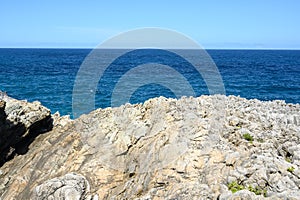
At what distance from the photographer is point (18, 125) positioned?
59.1ft

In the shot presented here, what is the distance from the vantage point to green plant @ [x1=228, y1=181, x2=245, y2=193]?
1034cm

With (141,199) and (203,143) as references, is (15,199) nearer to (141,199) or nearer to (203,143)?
(141,199)

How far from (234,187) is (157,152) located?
415cm

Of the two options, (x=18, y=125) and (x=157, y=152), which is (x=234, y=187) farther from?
(x=18, y=125)

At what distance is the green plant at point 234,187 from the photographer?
1034 centimetres

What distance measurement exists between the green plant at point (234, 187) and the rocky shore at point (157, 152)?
0.10ft

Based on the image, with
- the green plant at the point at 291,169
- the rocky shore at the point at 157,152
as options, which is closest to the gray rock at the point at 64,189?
the rocky shore at the point at 157,152

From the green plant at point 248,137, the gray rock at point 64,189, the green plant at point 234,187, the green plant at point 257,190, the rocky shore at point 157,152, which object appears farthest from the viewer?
the green plant at point 248,137

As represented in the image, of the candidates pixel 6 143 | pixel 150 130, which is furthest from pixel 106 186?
pixel 6 143

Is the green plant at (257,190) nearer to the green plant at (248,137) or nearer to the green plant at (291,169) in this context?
the green plant at (291,169)

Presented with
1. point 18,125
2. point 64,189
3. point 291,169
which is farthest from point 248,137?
point 18,125

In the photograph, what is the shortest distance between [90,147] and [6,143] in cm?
534

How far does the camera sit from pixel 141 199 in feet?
38.0

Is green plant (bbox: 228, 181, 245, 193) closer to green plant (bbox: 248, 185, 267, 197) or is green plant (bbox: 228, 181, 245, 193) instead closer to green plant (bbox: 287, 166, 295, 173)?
green plant (bbox: 248, 185, 267, 197)
